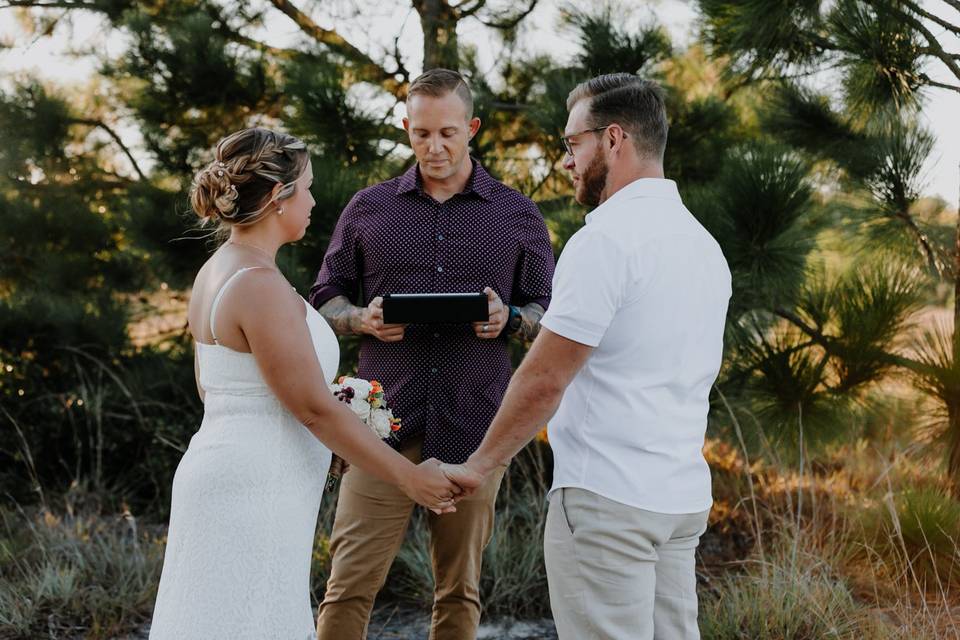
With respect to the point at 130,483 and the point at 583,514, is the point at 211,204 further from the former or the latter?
the point at 130,483

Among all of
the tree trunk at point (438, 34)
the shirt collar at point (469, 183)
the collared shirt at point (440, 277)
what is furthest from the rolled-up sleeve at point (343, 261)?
the tree trunk at point (438, 34)

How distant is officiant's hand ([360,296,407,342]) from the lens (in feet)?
Result: 8.30

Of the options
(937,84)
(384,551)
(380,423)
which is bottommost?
(384,551)

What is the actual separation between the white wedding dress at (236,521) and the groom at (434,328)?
0.52 m

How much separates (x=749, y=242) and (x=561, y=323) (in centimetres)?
211

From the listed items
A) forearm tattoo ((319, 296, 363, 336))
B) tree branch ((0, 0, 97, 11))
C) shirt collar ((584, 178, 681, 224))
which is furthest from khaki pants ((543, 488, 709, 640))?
tree branch ((0, 0, 97, 11))

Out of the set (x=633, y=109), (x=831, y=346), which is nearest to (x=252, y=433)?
(x=633, y=109)

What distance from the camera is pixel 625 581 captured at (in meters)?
1.87

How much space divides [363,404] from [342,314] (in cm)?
43

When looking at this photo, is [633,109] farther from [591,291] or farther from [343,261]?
[343,261]

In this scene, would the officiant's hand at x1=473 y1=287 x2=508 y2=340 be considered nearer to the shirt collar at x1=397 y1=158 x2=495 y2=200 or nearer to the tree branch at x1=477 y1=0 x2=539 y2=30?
the shirt collar at x1=397 y1=158 x2=495 y2=200

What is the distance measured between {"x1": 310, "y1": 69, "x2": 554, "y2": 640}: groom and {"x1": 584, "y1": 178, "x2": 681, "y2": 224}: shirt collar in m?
0.69

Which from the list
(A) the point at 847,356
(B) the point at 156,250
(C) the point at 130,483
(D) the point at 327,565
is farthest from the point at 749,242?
(C) the point at 130,483

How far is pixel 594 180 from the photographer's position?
2041mm
